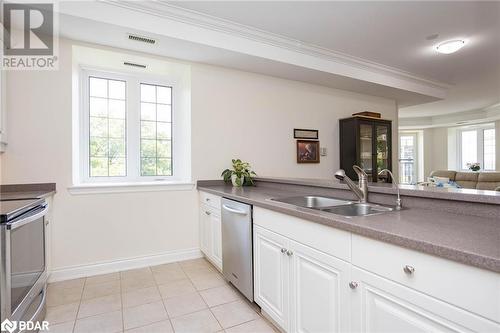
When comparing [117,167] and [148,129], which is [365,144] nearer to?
[148,129]

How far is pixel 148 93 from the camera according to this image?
124 inches

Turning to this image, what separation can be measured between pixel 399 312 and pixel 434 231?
32 cm

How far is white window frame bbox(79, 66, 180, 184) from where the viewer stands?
2807 mm

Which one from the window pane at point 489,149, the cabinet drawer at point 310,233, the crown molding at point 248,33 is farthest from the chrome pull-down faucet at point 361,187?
the window pane at point 489,149

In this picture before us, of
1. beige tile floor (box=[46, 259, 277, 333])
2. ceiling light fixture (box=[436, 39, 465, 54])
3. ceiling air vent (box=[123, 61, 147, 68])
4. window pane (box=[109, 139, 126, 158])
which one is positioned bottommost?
beige tile floor (box=[46, 259, 277, 333])

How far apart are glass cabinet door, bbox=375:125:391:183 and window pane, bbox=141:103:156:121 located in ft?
10.8

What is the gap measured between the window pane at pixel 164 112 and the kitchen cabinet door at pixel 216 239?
1.38m

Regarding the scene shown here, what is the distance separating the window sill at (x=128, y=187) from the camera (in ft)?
8.48

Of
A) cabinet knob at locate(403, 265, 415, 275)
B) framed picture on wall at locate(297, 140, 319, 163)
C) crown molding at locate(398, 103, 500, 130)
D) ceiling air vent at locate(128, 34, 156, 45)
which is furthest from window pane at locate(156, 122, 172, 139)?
crown molding at locate(398, 103, 500, 130)

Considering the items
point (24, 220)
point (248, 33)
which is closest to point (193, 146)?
point (248, 33)

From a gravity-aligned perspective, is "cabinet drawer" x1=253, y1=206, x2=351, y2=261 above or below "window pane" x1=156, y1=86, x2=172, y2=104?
below

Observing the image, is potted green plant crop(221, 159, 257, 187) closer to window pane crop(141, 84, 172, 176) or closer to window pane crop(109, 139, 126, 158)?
window pane crop(141, 84, 172, 176)

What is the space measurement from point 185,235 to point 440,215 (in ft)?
8.16

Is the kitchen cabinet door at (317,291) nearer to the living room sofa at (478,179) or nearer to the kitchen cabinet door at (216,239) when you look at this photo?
the kitchen cabinet door at (216,239)
